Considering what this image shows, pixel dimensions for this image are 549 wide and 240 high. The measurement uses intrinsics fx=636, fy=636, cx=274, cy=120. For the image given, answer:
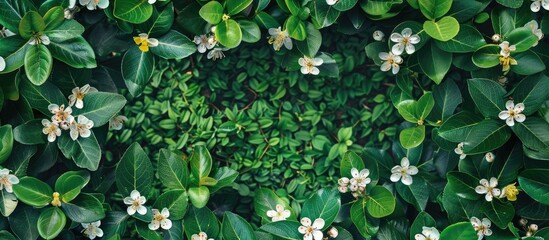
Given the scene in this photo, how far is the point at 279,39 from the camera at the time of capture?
2105 mm

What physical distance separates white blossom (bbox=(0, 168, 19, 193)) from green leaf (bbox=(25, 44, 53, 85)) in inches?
12.1

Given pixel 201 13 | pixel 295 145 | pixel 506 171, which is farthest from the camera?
pixel 295 145

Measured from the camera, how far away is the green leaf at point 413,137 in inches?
82.6

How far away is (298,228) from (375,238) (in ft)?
1.00

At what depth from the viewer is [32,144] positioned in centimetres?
202

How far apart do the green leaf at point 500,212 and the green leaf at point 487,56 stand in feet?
1.51

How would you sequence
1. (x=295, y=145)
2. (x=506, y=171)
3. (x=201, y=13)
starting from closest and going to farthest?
(x=201, y=13) < (x=506, y=171) < (x=295, y=145)

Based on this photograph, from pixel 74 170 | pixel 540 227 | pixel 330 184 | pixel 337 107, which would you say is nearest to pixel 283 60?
pixel 337 107

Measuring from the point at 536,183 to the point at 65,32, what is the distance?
1568mm

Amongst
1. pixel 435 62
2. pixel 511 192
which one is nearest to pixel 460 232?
pixel 511 192

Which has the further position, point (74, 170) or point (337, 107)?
point (337, 107)

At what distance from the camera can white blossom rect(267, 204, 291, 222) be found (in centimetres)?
215

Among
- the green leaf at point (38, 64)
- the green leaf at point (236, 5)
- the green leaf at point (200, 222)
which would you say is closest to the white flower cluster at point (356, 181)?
the green leaf at point (200, 222)

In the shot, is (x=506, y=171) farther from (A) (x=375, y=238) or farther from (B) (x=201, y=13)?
(B) (x=201, y=13)
